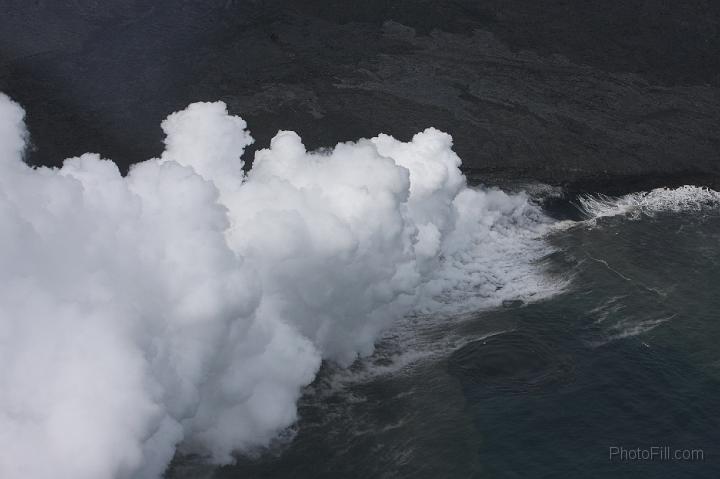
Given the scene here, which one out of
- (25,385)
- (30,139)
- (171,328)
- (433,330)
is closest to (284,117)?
(30,139)

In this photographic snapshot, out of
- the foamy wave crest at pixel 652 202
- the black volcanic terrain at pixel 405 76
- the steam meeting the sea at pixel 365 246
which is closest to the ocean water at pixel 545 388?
the steam meeting the sea at pixel 365 246

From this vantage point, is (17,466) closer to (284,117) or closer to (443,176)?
(443,176)

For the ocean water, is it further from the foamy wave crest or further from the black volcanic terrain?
the black volcanic terrain

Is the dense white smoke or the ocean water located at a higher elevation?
the dense white smoke

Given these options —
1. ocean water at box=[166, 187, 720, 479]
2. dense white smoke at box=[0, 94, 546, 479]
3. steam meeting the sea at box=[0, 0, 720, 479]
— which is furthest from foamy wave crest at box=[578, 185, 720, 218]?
dense white smoke at box=[0, 94, 546, 479]

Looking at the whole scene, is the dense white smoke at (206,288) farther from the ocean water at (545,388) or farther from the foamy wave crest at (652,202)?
the foamy wave crest at (652,202)

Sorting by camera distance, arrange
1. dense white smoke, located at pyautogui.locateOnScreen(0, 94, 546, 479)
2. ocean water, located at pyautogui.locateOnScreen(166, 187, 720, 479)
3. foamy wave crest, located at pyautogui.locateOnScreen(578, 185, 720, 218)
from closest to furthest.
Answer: dense white smoke, located at pyautogui.locateOnScreen(0, 94, 546, 479) → ocean water, located at pyautogui.locateOnScreen(166, 187, 720, 479) → foamy wave crest, located at pyautogui.locateOnScreen(578, 185, 720, 218)

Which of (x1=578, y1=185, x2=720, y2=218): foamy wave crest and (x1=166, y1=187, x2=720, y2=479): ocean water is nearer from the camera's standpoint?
(x1=166, y1=187, x2=720, y2=479): ocean water
